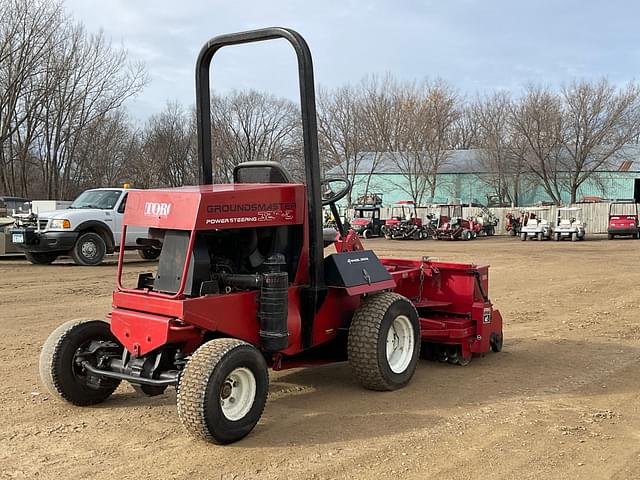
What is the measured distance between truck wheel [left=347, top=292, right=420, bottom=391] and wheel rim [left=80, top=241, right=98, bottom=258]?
12.4 m

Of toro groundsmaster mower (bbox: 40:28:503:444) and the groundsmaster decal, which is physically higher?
the groundsmaster decal

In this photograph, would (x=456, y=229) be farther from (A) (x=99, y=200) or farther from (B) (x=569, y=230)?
(A) (x=99, y=200)

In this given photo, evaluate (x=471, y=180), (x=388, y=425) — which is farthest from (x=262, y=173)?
(x=471, y=180)

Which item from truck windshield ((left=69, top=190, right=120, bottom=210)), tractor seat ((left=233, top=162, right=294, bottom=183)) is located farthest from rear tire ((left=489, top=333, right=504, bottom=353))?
truck windshield ((left=69, top=190, right=120, bottom=210))

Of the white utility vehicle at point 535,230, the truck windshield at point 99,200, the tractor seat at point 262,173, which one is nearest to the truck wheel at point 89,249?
the truck windshield at point 99,200

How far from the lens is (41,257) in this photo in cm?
1747

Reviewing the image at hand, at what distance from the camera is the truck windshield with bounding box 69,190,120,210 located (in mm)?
17352

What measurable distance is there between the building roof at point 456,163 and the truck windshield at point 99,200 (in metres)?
30.8

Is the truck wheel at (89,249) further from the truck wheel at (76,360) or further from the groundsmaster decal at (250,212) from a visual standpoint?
the groundsmaster decal at (250,212)

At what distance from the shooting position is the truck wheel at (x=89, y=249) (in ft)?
55.4

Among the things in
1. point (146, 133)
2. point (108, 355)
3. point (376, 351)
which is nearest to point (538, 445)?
point (376, 351)

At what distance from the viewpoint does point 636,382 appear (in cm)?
644

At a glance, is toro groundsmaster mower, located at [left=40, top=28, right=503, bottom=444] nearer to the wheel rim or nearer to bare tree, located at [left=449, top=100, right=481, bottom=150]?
the wheel rim

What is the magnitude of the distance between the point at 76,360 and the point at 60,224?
11.8 meters
